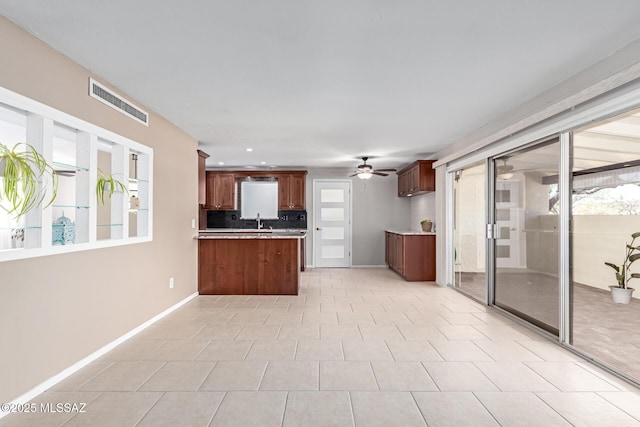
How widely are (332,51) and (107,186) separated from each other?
2.39 meters

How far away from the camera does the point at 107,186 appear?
3387mm

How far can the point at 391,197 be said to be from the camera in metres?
9.01

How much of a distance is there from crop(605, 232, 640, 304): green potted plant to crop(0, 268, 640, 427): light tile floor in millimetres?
609

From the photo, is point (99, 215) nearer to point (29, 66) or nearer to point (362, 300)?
point (29, 66)

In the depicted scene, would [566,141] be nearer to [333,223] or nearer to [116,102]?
[116,102]

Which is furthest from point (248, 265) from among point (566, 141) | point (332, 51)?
point (566, 141)

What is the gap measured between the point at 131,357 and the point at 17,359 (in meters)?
0.92

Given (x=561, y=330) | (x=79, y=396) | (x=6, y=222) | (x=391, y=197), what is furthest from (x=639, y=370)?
(x=391, y=197)

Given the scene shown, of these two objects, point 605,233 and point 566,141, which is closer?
point 605,233

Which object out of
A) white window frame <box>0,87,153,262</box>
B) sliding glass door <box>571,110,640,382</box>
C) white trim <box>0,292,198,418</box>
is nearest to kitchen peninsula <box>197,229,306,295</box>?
white trim <box>0,292,198,418</box>

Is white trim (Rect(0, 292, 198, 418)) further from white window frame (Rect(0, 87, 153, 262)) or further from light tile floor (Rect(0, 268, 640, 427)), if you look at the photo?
white window frame (Rect(0, 87, 153, 262))

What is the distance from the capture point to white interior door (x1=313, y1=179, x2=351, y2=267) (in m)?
8.91

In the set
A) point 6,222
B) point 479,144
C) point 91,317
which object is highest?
point 479,144

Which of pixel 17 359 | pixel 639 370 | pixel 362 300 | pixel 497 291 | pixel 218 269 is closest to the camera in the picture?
pixel 17 359
